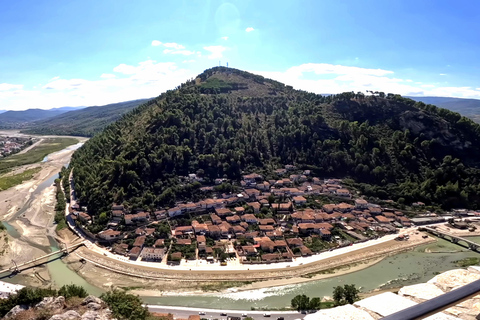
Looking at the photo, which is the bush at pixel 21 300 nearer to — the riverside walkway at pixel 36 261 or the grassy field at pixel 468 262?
the riverside walkway at pixel 36 261

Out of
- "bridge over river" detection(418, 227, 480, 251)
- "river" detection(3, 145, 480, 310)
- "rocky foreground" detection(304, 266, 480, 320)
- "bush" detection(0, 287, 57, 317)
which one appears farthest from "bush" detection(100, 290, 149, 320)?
"bridge over river" detection(418, 227, 480, 251)

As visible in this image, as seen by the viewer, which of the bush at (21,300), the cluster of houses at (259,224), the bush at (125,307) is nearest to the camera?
the bush at (21,300)

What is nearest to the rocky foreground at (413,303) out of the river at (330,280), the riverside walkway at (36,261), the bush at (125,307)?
the bush at (125,307)

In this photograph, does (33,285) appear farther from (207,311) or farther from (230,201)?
(230,201)

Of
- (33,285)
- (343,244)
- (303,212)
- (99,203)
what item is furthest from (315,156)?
(33,285)

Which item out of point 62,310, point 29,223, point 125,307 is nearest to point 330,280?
point 125,307

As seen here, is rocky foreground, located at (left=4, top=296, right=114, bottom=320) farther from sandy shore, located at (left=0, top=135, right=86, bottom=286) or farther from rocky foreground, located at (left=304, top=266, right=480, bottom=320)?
rocky foreground, located at (left=304, top=266, right=480, bottom=320)

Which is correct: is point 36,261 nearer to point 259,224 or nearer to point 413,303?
point 259,224

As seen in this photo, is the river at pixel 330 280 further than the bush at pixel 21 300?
Yes
